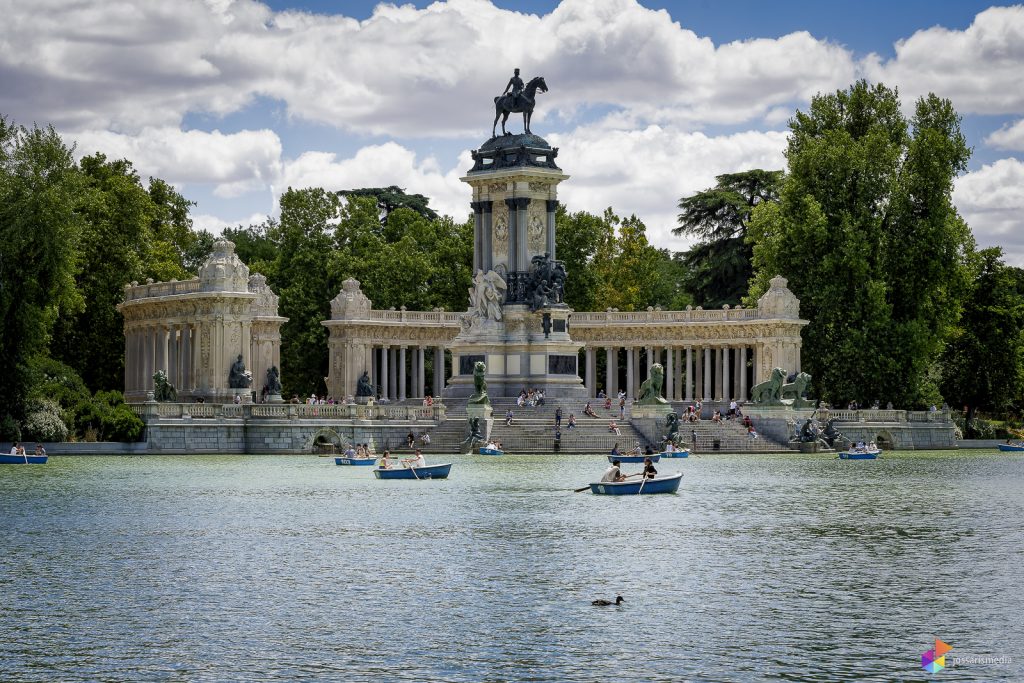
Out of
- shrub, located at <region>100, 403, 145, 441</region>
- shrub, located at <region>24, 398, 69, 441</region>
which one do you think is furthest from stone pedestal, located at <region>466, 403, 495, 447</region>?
shrub, located at <region>24, 398, 69, 441</region>

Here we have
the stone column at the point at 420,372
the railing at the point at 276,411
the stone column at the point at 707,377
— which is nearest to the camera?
the railing at the point at 276,411

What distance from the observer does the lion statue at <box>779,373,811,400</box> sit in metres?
76.2

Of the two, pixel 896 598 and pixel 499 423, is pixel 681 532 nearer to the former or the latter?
pixel 896 598

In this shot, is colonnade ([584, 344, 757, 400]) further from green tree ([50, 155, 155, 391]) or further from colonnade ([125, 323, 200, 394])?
green tree ([50, 155, 155, 391])

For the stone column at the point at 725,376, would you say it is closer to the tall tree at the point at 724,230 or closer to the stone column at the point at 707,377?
the stone column at the point at 707,377

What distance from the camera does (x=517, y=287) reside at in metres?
80.6

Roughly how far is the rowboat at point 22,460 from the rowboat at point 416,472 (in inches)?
538

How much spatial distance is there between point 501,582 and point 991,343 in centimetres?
6763

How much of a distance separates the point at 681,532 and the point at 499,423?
34895 mm

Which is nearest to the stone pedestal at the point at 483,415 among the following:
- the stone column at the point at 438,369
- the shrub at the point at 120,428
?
the shrub at the point at 120,428

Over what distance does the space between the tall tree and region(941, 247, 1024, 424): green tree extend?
15.6 meters

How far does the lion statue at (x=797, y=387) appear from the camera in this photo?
76.2 meters

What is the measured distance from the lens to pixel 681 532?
3750 centimetres

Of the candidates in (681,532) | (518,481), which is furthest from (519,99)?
(681,532)
